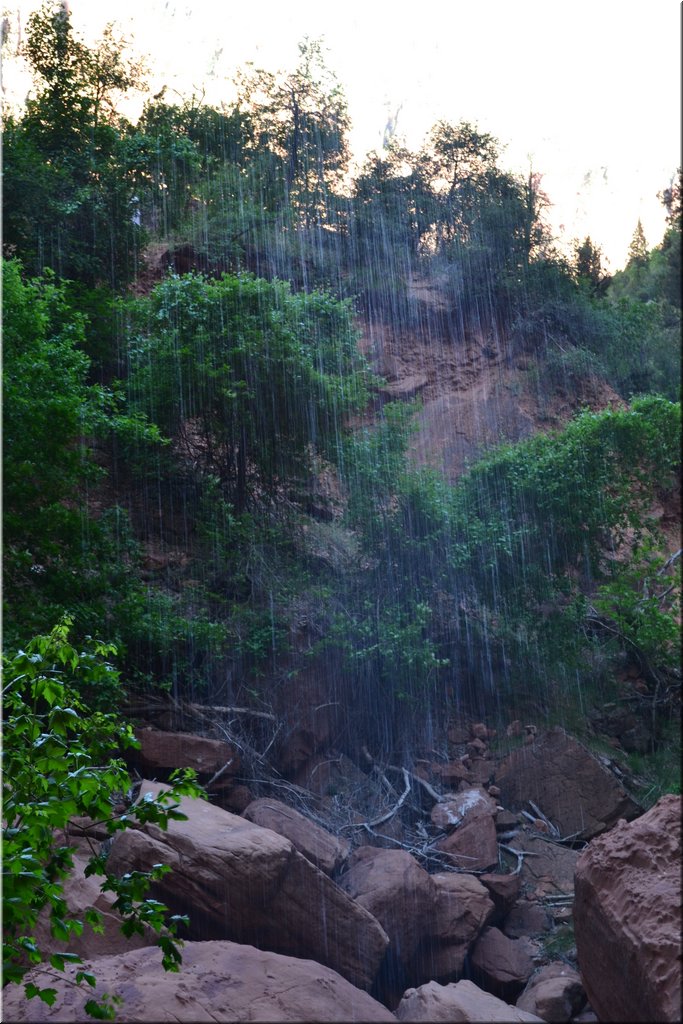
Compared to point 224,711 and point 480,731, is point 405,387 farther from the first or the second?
point 224,711

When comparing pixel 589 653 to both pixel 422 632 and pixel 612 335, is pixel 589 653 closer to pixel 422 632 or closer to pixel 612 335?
pixel 422 632

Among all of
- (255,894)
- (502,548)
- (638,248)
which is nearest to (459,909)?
(255,894)

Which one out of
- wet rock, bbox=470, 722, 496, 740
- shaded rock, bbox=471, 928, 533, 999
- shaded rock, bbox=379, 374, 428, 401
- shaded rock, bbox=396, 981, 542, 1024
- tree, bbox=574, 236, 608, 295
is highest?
tree, bbox=574, 236, 608, 295

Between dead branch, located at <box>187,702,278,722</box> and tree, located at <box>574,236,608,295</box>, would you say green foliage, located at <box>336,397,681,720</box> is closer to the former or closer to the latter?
dead branch, located at <box>187,702,278,722</box>

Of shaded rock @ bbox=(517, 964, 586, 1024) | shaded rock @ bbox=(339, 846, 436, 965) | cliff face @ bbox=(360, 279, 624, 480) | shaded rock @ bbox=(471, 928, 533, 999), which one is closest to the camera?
shaded rock @ bbox=(517, 964, 586, 1024)

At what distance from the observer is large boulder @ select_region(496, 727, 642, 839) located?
4.88 metres

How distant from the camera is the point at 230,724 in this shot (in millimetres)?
5391

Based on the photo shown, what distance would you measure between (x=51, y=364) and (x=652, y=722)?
4.26 m

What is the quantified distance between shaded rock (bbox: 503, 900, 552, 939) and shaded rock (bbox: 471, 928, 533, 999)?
0.08 meters

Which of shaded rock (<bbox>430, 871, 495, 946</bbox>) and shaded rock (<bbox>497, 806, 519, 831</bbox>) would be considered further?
shaded rock (<bbox>497, 806, 519, 831</bbox>)

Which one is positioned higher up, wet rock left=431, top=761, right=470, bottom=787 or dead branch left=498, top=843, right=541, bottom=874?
wet rock left=431, top=761, right=470, bottom=787

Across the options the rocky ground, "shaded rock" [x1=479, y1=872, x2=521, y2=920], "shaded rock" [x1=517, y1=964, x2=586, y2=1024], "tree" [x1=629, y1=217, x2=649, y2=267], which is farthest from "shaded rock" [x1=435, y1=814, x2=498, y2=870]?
"tree" [x1=629, y1=217, x2=649, y2=267]

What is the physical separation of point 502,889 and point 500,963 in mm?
532

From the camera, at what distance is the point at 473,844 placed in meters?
4.73
